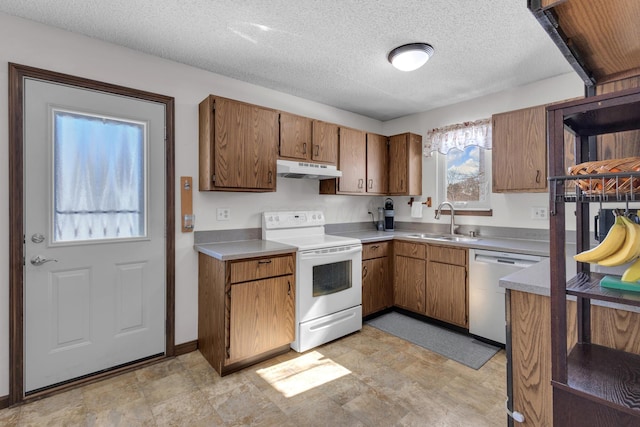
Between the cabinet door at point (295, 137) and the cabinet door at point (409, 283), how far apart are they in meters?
1.52

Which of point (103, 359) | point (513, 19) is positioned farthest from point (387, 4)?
point (103, 359)

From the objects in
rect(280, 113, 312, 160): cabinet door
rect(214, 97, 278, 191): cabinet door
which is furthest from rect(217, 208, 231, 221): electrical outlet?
rect(280, 113, 312, 160): cabinet door

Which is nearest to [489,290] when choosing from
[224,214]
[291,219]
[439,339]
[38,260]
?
[439,339]

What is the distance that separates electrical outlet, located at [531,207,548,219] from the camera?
2.86 meters

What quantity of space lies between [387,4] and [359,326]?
8.47 ft

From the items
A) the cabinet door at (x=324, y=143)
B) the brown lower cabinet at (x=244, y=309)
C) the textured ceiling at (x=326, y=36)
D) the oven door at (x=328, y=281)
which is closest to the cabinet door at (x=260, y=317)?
the brown lower cabinet at (x=244, y=309)

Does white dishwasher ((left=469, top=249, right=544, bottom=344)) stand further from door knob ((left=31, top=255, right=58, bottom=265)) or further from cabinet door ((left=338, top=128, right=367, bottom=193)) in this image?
door knob ((left=31, top=255, right=58, bottom=265))

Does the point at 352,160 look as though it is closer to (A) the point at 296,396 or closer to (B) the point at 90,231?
(A) the point at 296,396

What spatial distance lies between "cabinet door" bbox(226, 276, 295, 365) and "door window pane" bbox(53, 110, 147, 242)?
94 cm

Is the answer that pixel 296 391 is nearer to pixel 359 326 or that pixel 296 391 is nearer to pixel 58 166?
pixel 359 326

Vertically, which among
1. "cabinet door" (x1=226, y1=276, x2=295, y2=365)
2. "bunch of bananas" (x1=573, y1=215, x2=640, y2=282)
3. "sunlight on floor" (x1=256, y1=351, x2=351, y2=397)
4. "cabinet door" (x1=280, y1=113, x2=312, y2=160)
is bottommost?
"sunlight on floor" (x1=256, y1=351, x2=351, y2=397)

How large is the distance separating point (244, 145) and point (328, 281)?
1381mm

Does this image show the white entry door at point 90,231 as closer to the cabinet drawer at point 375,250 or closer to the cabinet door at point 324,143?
the cabinet door at point 324,143

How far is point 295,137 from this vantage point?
293 centimetres
